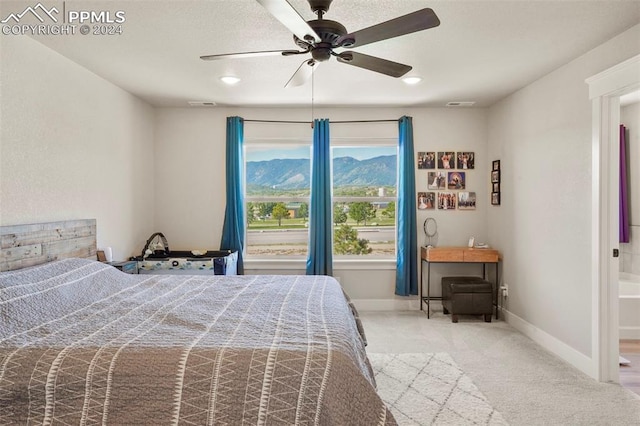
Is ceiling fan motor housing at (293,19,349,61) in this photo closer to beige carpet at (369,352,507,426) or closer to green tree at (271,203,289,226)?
beige carpet at (369,352,507,426)

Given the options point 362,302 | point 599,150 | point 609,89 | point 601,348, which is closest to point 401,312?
point 362,302

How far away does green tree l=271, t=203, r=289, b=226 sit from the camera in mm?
4922

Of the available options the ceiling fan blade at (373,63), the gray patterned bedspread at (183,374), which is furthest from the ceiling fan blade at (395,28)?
the gray patterned bedspread at (183,374)

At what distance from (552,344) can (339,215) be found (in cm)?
265

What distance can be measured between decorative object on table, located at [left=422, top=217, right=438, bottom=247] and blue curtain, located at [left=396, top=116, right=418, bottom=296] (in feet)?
0.58

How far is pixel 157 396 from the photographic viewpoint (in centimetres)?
141

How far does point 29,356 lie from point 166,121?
378 cm

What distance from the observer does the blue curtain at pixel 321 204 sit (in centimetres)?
468

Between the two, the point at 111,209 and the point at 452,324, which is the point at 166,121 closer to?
the point at 111,209

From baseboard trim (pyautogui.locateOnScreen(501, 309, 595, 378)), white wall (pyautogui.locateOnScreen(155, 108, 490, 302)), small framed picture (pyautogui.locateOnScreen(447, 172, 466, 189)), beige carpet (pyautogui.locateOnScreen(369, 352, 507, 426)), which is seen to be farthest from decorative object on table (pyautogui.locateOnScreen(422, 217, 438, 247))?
beige carpet (pyautogui.locateOnScreen(369, 352, 507, 426))

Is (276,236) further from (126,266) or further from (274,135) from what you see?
(126,266)

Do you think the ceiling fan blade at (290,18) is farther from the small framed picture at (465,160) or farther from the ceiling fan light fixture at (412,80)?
the small framed picture at (465,160)

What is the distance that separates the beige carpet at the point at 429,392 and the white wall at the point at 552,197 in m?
1.14

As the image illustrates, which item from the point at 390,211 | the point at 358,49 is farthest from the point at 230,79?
the point at 390,211
